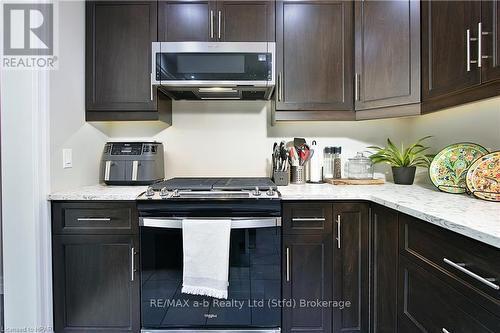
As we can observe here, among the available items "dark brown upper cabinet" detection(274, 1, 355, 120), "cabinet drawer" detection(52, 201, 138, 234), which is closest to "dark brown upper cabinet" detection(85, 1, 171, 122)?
"cabinet drawer" detection(52, 201, 138, 234)

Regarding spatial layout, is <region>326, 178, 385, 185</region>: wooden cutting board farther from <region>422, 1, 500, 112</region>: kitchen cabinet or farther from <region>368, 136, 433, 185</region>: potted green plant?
<region>422, 1, 500, 112</region>: kitchen cabinet

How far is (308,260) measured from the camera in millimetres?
1552

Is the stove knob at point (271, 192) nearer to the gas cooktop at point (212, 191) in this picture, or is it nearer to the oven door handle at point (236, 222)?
the gas cooktop at point (212, 191)

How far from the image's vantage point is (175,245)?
5.03 ft

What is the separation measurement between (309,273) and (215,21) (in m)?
1.65

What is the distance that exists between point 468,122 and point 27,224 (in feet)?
8.19

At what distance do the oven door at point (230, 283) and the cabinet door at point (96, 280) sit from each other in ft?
0.23

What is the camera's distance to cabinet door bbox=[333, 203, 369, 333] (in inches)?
61.1

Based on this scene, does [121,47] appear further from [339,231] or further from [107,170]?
[339,231]

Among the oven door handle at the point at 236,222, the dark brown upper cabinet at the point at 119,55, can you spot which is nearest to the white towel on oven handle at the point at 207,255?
the oven door handle at the point at 236,222

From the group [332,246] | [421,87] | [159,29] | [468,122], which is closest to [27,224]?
[159,29]

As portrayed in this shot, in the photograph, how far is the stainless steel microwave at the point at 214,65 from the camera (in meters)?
1.76

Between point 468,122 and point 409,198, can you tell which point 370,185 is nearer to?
point 409,198

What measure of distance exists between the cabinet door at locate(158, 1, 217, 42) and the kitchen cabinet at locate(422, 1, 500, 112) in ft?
4.10
